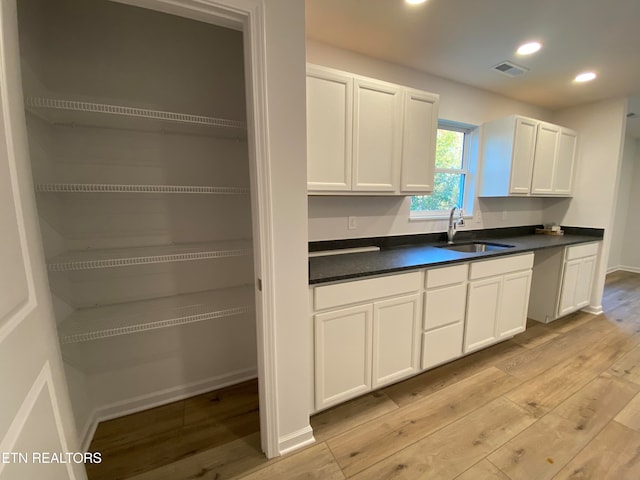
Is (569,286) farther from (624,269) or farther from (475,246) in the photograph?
(624,269)

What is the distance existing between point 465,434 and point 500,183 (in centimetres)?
233

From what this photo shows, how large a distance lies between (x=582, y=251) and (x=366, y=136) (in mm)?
2899

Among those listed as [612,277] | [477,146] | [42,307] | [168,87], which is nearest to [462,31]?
[477,146]

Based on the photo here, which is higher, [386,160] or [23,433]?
[386,160]

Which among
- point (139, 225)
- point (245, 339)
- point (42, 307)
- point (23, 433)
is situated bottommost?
point (245, 339)

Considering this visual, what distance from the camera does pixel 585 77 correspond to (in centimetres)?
253

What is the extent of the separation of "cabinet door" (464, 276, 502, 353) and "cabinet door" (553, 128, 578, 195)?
1.83 metres

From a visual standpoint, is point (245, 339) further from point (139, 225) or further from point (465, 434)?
point (465, 434)

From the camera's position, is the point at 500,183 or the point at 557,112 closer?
the point at 500,183

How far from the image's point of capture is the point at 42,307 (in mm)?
857

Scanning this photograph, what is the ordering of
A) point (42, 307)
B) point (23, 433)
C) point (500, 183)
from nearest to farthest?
point (23, 433)
point (42, 307)
point (500, 183)

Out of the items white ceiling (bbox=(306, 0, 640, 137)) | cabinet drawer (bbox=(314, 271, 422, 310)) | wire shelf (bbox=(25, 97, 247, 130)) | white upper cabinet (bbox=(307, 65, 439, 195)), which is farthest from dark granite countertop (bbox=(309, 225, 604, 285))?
white ceiling (bbox=(306, 0, 640, 137))

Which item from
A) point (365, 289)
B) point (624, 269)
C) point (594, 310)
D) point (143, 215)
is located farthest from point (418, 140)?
point (624, 269)

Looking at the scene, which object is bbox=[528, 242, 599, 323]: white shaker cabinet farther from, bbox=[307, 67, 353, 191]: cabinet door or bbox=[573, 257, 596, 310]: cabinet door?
bbox=[307, 67, 353, 191]: cabinet door
